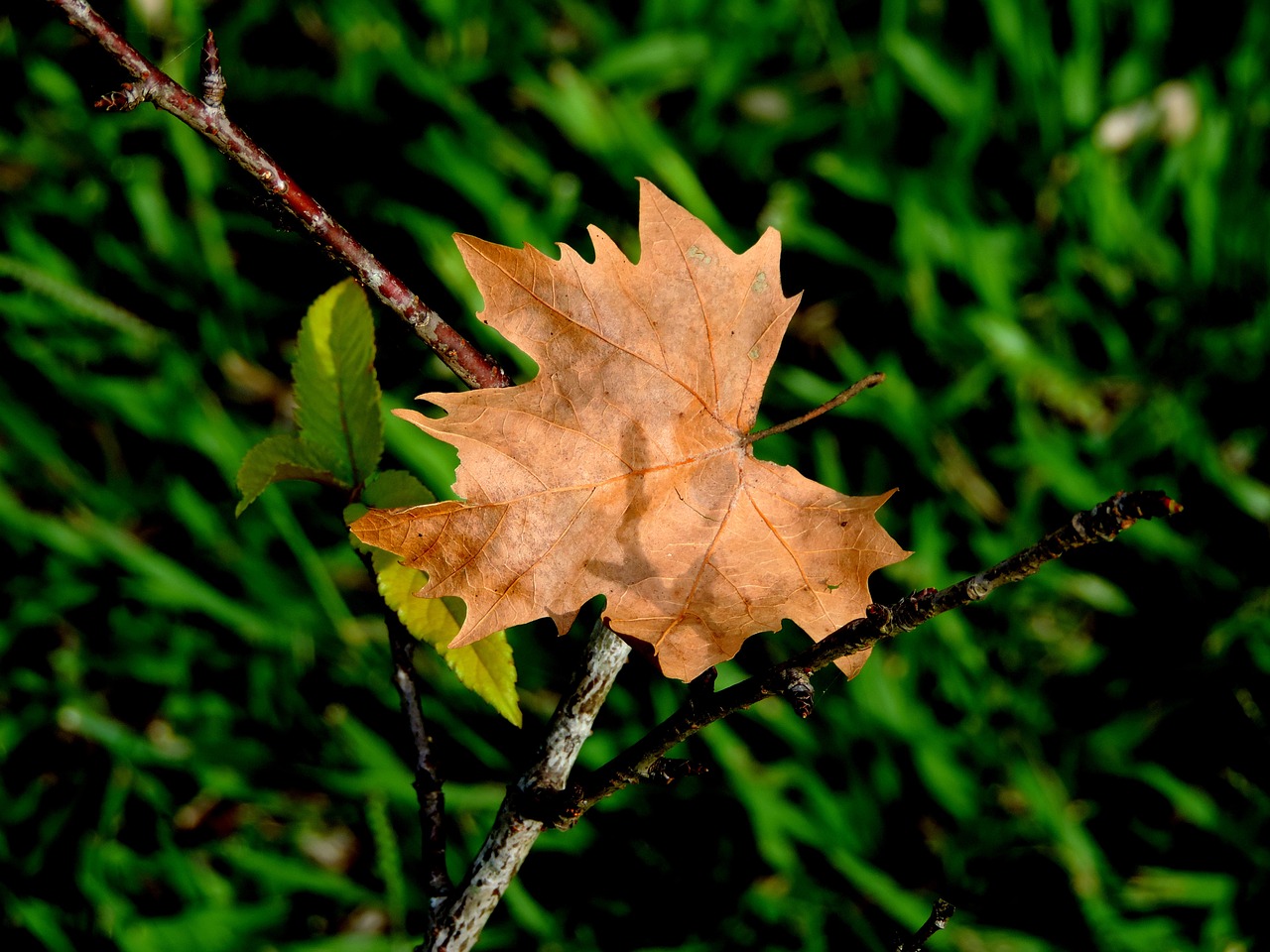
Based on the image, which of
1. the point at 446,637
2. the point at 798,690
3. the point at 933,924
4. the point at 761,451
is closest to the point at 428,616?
the point at 446,637

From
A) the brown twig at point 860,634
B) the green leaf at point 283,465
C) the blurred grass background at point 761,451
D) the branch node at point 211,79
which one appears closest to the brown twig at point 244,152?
the branch node at point 211,79

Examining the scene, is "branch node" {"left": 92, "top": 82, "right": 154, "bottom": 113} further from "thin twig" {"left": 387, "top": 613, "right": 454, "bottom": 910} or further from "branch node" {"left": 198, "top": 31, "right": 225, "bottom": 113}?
"thin twig" {"left": 387, "top": 613, "right": 454, "bottom": 910}

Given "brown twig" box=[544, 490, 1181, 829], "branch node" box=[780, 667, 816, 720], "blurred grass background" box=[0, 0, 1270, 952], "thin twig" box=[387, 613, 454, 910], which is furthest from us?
"blurred grass background" box=[0, 0, 1270, 952]

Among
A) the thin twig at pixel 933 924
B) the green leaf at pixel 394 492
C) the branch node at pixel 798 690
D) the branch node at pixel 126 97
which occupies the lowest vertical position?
the thin twig at pixel 933 924

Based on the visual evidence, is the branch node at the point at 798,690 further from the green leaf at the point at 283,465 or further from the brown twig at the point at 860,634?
the green leaf at the point at 283,465

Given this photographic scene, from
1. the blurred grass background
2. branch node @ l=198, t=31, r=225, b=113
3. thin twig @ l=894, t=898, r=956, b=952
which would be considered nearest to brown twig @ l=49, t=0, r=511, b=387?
branch node @ l=198, t=31, r=225, b=113
